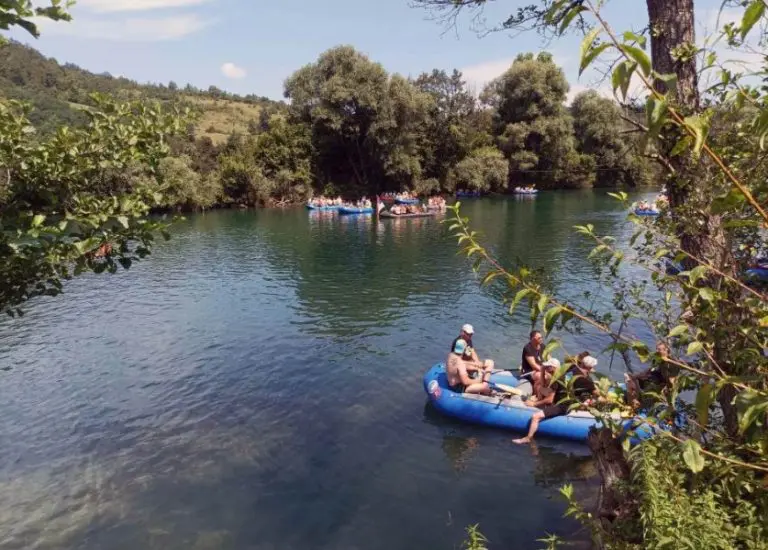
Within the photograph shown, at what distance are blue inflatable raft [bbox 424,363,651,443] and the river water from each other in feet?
0.69

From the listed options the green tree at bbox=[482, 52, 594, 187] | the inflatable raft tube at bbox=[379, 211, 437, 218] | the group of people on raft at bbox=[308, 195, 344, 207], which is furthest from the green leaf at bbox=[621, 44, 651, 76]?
the green tree at bbox=[482, 52, 594, 187]

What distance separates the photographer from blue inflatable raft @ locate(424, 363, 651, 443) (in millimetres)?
9203

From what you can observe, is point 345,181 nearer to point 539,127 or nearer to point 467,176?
point 467,176

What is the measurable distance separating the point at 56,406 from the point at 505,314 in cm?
1124

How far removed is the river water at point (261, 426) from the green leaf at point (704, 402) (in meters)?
2.01

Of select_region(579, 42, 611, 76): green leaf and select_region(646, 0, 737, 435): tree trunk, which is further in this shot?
select_region(646, 0, 737, 435): tree trunk

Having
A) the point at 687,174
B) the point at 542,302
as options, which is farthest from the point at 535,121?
the point at 542,302

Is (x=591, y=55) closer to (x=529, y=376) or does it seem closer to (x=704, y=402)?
(x=704, y=402)

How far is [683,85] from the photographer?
422 cm

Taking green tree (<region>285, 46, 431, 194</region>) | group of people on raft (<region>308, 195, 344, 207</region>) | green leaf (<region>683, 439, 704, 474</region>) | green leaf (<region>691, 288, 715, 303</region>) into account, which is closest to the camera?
green leaf (<region>683, 439, 704, 474</region>)

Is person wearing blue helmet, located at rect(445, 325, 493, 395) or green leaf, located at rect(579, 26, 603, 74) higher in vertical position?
green leaf, located at rect(579, 26, 603, 74)

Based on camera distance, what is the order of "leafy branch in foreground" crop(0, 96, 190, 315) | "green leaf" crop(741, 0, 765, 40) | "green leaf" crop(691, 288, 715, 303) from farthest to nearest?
"leafy branch in foreground" crop(0, 96, 190, 315) → "green leaf" crop(691, 288, 715, 303) → "green leaf" crop(741, 0, 765, 40)

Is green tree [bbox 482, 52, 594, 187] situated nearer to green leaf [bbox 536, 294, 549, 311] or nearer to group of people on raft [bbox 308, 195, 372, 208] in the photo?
group of people on raft [bbox 308, 195, 372, 208]

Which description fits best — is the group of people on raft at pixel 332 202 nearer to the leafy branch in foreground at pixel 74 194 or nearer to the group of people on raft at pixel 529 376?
the group of people on raft at pixel 529 376
